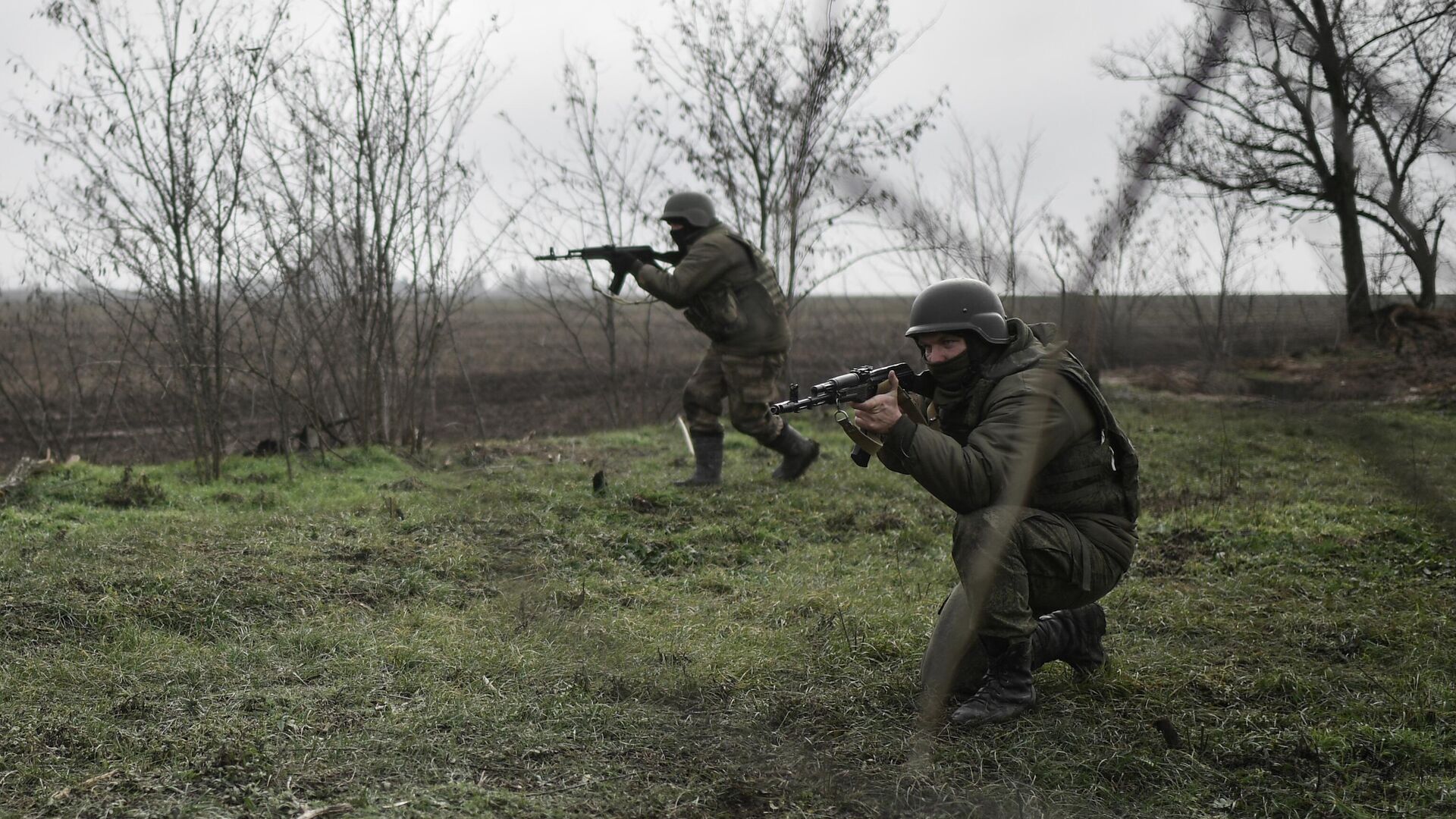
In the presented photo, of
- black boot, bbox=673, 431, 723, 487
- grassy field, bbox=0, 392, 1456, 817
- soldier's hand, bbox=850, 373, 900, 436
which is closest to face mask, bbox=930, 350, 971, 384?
soldier's hand, bbox=850, 373, 900, 436

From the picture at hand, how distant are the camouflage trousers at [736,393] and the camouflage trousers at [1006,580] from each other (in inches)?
159

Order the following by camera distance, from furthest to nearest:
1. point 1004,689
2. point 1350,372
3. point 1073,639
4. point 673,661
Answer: point 1350,372, point 673,661, point 1073,639, point 1004,689

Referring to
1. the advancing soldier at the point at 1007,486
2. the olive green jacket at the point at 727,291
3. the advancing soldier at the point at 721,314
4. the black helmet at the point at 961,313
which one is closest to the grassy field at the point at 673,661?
the advancing soldier at the point at 1007,486

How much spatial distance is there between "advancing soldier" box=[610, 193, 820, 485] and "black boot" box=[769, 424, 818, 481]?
0.13 m

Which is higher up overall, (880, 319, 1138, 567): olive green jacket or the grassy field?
(880, 319, 1138, 567): olive green jacket

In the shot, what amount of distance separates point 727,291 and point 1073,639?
4.26 m

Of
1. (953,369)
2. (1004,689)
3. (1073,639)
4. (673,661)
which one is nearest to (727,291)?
(673,661)

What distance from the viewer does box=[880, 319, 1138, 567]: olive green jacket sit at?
373cm

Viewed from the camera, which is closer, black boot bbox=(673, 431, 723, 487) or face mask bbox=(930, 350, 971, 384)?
face mask bbox=(930, 350, 971, 384)

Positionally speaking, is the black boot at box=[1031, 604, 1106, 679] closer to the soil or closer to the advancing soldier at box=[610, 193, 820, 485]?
the advancing soldier at box=[610, 193, 820, 485]

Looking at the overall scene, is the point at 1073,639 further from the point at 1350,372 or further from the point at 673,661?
the point at 1350,372

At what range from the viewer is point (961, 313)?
4.04 metres

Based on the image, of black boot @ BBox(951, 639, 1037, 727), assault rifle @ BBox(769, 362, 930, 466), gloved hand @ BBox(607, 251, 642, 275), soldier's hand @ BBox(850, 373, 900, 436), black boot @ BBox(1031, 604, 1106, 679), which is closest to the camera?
soldier's hand @ BBox(850, 373, 900, 436)

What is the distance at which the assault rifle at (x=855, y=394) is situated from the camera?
381 centimetres
